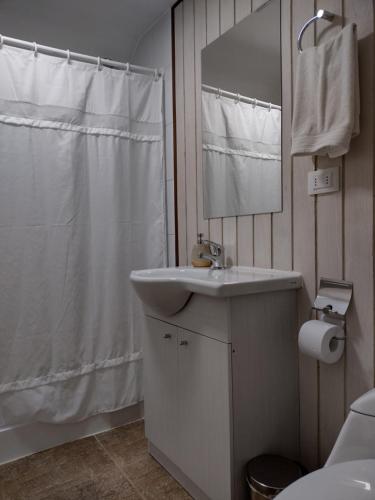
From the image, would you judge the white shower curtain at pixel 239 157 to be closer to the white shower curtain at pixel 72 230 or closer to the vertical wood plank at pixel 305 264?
the vertical wood plank at pixel 305 264

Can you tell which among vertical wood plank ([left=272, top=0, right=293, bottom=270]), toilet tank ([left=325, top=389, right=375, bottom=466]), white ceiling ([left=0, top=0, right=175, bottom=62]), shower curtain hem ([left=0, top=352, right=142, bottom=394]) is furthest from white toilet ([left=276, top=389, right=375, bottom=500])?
white ceiling ([left=0, top=0, right=175, bottom=62])

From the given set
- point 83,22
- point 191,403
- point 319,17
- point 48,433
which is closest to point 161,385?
point 191,403

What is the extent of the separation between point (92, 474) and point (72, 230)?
1.15 m

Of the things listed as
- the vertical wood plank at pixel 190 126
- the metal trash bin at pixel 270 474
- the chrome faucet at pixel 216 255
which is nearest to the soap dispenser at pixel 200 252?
the chrome faucet at pixel 216 255

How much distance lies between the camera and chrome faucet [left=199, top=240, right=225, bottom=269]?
5.89 feet

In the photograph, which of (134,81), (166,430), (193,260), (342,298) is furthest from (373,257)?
(134,81)

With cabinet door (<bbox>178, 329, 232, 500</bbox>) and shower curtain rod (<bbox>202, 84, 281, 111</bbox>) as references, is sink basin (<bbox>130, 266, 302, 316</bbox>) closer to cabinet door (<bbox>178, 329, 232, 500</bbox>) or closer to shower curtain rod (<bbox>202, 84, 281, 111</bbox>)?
cabinet door (<bbox>178, 329, 232, 500</bbox>)

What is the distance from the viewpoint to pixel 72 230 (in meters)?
1.94

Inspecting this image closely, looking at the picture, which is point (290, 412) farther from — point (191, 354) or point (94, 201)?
point (94, 201)

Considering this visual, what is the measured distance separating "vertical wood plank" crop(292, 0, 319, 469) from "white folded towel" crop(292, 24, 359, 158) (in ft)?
0.46

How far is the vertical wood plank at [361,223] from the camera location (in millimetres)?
1231

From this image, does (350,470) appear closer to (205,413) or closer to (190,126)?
(205,413)

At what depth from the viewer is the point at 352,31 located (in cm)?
121

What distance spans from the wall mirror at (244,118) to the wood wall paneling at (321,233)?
0.05 m
